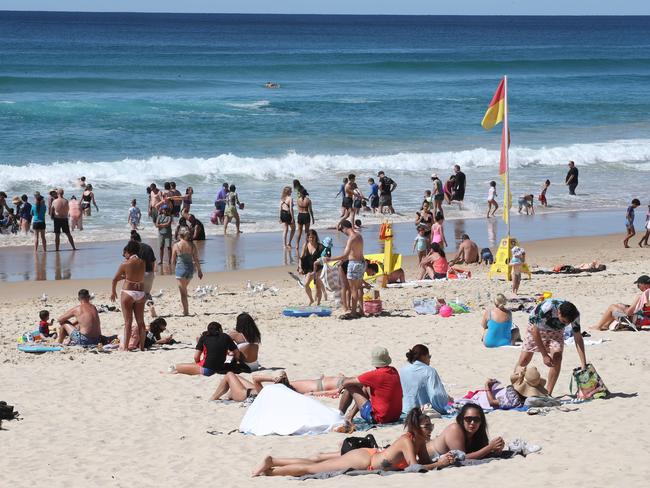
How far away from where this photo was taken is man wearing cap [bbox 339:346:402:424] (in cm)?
905

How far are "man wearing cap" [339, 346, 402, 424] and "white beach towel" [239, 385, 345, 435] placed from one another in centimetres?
20

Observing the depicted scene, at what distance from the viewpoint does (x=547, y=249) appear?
1920cm

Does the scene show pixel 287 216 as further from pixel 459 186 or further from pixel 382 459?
pixel 382 459

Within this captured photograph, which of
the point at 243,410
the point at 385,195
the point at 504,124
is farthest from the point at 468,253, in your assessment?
the point at 243,410

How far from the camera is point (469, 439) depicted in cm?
788

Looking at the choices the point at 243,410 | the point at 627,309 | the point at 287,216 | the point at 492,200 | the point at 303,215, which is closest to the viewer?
the point at 243,410

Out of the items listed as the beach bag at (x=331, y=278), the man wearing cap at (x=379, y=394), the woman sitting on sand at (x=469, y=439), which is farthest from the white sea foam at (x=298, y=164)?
the woman sitting on sand at (x=469, y=439)

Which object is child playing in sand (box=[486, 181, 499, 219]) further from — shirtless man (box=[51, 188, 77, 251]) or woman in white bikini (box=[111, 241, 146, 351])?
woman in white bikini (box=[111, 241, 146, 351])

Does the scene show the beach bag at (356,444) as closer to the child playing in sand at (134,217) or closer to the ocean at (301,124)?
the ocean at (301,124)

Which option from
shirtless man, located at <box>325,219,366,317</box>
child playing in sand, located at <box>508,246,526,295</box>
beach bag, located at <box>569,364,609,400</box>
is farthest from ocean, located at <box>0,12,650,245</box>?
beach bag, located at <box>569,364,609,400</box>

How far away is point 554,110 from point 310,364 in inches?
1458

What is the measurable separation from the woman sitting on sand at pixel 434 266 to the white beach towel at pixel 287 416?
281 inches

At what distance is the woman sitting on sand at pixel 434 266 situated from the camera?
16.0 metres

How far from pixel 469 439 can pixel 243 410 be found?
251 centimetres
